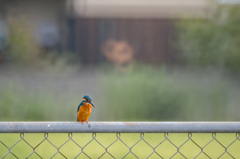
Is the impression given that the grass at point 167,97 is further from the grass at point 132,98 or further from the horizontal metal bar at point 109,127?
the horizontal metal bar at point 109,127

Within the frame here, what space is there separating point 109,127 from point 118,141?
2493 millimetres

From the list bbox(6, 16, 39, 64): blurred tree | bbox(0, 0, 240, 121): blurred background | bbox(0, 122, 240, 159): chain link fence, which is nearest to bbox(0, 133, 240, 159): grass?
bbox(0, 122, 240, 159): chain link fence

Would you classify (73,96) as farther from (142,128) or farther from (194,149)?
(142,128)

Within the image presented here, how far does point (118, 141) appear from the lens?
356cm

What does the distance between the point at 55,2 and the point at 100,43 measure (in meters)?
2.31

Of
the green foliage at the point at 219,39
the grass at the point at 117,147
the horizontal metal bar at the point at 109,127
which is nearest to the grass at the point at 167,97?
the green foliage at the point at 219,39

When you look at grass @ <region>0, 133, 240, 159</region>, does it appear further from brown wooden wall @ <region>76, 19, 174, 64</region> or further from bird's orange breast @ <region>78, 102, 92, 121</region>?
brown wooden wall @ <region>76, 19, 174, 64</region>

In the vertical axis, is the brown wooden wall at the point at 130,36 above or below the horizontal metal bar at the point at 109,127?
below

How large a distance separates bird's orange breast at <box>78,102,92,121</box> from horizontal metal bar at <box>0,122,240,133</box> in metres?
0.38

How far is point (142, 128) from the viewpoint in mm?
1141

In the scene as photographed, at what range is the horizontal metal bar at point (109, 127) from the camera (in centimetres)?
109

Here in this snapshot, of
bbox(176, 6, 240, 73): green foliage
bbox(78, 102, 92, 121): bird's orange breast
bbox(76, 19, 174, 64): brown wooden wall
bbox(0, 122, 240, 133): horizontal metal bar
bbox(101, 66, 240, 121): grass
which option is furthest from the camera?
bbox(76, 19, 174, 64): brown wooden wall

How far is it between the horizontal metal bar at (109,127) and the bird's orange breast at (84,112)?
38 cm

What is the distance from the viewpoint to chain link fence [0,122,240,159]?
111 centimetres
